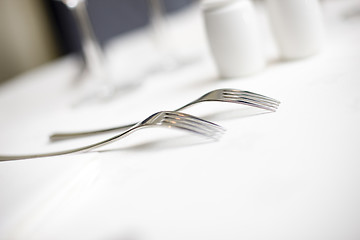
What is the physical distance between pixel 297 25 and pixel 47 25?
8.24ft

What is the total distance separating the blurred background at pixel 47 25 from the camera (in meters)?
2.46

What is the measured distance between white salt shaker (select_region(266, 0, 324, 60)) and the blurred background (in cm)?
195

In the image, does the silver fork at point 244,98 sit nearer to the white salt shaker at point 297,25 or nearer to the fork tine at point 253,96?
the fork tine at point 253,96

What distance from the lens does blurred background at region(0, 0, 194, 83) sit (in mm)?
2465

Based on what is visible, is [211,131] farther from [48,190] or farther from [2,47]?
[2,47]

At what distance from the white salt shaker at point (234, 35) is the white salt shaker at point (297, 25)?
33 mm

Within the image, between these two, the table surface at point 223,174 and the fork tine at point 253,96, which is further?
the fork tine at point 253,96

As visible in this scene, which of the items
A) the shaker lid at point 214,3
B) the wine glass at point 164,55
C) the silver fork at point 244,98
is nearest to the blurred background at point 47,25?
the wine glass at point 164,55

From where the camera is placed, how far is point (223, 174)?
1.03 ft

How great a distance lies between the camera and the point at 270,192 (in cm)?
27

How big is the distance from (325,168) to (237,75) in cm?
32

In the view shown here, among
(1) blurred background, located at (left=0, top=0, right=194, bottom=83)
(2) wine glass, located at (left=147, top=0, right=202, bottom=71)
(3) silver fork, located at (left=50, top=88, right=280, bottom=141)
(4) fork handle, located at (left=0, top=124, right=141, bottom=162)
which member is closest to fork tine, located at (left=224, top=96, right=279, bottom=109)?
(3) silver fork, located at (left=50, top=88, right=280, bottom=141)

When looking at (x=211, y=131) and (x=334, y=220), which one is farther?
(x=211, y=131)

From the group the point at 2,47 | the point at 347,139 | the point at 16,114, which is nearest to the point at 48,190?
the point at 347,139
